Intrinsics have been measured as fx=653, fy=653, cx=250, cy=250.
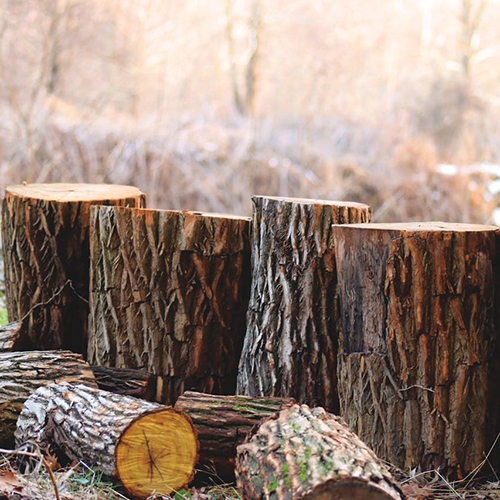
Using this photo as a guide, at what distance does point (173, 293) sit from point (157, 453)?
91 centimetres

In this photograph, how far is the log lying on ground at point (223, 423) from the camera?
Answer: 8.57ft

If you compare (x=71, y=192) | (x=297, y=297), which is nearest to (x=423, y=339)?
(x=297, y=297)

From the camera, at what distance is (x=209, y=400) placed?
2713 mm

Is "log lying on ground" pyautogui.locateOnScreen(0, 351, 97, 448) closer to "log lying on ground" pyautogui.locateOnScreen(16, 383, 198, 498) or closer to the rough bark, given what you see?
the rough bark

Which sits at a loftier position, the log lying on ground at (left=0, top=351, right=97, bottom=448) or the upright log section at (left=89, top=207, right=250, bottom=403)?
the upright log section at (left=89, top=207, right=250, bottom=403)

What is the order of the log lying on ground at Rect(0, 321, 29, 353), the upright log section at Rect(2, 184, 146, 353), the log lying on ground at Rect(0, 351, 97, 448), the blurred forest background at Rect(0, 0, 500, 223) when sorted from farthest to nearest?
the blurred forest background at Rect(0, 0, 500, 223) < the upright log section at Rect(2, 184, 146, 353) < the log lying on ground at Rect(0, 321, 29, 353) < the log lying on ground at Rect(0, 351, 97, 448)

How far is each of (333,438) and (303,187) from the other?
907 centimetres

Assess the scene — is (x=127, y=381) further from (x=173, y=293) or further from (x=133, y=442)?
(x=133, y=442)

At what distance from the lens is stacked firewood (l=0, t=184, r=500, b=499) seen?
240cm

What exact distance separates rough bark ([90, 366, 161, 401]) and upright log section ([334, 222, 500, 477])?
3.28 feet

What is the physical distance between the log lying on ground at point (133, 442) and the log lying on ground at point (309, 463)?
0.30 metres

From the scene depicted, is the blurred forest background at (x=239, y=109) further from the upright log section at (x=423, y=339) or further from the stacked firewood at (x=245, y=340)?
the upright log section at (x=423, y=339)

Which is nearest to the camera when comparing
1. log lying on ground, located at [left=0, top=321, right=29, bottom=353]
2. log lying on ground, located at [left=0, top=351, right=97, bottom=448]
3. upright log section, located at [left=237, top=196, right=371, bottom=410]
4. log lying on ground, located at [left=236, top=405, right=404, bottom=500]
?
log lying on ground, located at [left=236, top=405, right=404, bottom=500]

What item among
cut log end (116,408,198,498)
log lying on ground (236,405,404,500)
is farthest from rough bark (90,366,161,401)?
log lying on ground (236,405,404,500)
